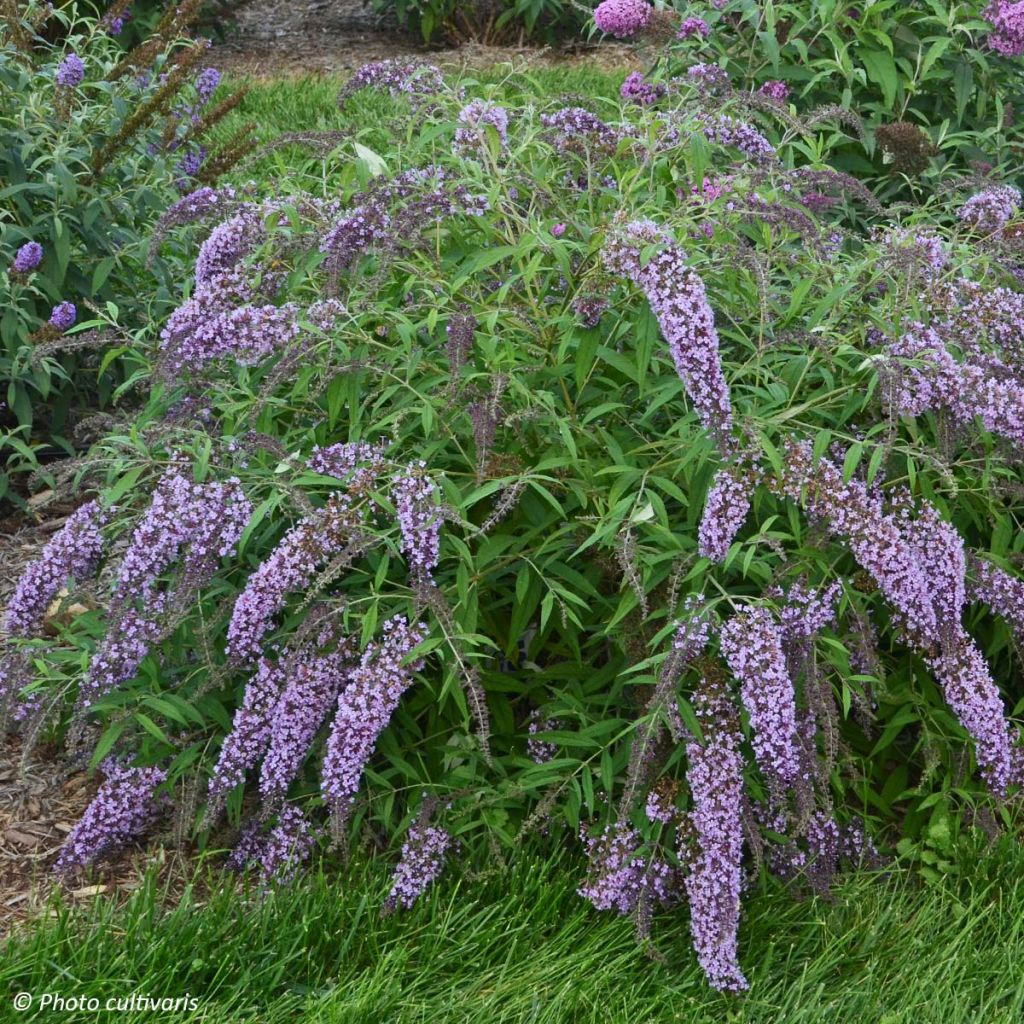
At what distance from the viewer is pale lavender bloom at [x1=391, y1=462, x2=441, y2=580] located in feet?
11.6

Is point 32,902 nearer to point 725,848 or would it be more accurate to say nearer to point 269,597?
point 269,597

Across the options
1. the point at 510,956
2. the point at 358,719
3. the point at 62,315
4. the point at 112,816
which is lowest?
the point at 510,956

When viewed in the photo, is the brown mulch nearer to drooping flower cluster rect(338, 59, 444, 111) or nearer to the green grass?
the green grass

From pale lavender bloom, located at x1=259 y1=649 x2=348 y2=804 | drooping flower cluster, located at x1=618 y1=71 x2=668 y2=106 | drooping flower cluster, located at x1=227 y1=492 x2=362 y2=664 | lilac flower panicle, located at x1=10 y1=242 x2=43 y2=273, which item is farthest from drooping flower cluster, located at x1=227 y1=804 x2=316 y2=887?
drooping flower cluster, located at x1=618 y1=71 x2=668 y2=106

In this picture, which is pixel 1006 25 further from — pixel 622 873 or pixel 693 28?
pixel 622 873

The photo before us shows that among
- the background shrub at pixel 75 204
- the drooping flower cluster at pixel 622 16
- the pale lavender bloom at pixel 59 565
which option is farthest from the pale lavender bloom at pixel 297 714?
the drooping flower cluster at pixel 622 16

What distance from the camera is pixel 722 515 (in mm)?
3551

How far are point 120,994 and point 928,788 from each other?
226 cm

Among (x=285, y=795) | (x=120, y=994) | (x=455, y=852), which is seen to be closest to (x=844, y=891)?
(x=455, y=852)

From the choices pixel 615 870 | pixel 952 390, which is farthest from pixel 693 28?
pixel 615 870

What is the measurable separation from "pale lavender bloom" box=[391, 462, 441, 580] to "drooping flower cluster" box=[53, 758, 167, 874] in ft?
3.54

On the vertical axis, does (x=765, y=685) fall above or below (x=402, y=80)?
below

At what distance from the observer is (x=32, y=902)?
3.95 m

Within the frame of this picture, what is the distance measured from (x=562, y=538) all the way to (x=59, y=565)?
1362 millimetres
